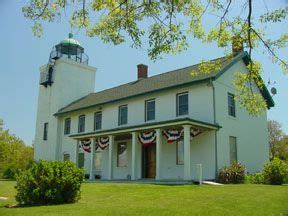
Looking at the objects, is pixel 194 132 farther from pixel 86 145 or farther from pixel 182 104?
pixel 86 145

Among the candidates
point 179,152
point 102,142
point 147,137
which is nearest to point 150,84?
point 102,142

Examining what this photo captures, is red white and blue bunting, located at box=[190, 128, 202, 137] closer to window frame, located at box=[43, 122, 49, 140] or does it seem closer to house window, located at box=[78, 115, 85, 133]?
house window, located at box=[78, 115, 85, 133]

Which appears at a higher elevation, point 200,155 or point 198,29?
point 198,29

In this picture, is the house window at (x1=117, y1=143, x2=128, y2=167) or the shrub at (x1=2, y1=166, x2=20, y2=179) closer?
the house window at (x1=117, y1=143, x2=128, y2=167)

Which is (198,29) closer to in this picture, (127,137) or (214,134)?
(214,134)

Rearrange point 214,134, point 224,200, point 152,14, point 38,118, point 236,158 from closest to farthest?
1. point 152,14
2. point 224,200
3. point 214,134
4. point 236,158
5. point 38,118

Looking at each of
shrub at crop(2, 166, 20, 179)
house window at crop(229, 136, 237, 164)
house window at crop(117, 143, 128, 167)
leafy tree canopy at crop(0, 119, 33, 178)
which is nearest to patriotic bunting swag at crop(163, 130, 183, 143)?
house window at crop(229, 136, 237, 164)

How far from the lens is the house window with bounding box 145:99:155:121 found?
891 inches

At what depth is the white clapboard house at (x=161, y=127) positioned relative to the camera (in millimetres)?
19422

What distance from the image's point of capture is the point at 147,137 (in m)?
20.5

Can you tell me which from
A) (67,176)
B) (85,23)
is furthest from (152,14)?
(67,176)

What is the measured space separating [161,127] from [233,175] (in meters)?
4.37

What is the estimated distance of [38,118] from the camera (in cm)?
3319

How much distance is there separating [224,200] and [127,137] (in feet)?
44.7
